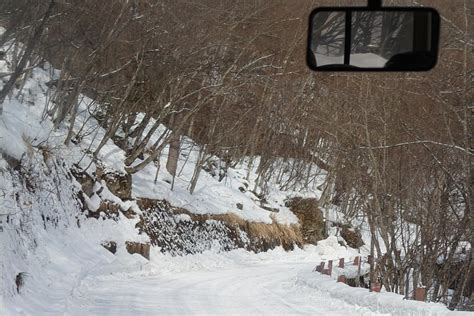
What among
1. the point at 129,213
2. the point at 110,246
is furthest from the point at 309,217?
the point at 110,246

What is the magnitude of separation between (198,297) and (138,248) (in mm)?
7774

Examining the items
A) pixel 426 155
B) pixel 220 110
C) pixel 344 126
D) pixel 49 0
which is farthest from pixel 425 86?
pixel 220 110

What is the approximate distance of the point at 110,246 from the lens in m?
22.7

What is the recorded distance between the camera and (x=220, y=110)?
35.1 meters

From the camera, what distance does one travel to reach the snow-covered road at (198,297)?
14344 millimetres

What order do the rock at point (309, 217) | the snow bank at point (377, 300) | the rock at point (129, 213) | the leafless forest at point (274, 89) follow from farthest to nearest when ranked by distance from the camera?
the rock at point (309, 217) → the rock at point (129, 213) → the leafless forest at point (274, 89) → the snow bank at point (377, 300)

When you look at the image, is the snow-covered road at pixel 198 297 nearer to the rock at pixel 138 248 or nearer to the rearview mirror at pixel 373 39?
the rock at pixel 138 248

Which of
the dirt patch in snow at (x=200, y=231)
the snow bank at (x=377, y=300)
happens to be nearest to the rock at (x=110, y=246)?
the dirt patch in snow at (x=200, y=231)

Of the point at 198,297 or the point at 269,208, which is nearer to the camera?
the point at 198,297

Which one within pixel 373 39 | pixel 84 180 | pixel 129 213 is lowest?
pixel 129 213

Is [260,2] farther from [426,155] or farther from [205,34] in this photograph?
[426,155]

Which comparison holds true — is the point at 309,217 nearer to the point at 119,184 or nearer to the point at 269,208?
the point at 269,208

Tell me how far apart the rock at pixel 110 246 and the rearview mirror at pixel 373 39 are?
1817 centimetres

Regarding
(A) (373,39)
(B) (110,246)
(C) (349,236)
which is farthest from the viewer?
(C) (349,236)
